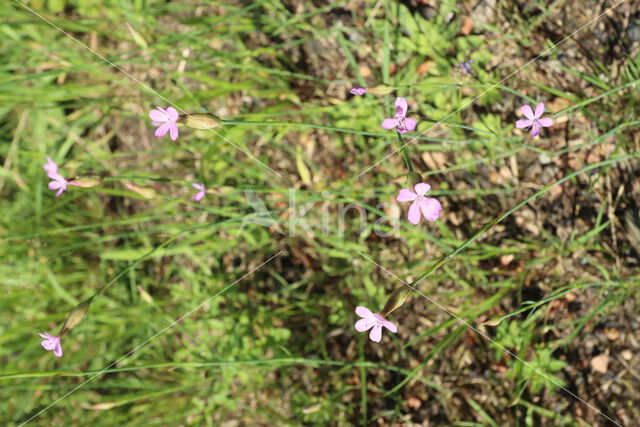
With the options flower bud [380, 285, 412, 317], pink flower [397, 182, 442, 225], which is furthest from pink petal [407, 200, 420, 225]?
flower bud [380, 285, 412, 317]

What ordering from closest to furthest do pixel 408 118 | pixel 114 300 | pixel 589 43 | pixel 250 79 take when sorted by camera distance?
pixel 408 118 < pixel 589 43 < pixel 250 79 < pixel 114 300

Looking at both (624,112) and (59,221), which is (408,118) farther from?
(59,221)

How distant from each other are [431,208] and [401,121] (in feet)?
0.81

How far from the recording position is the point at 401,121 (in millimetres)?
1136

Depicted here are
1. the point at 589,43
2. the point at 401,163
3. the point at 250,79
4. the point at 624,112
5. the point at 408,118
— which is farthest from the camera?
the point at 250,79

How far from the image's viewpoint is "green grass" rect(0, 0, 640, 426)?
1607mm

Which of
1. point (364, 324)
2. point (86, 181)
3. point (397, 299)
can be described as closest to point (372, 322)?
point (364, 324)

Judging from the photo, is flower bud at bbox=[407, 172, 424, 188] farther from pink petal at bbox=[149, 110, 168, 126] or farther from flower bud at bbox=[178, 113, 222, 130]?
pink petal at bbox=[149, 110, 168, 126]

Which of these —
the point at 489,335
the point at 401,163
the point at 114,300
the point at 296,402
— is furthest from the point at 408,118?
the point at 114,300

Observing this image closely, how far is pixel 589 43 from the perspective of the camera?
1660mm

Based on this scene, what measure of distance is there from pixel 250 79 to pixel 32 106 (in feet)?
3.23

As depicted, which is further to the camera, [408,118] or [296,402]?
[296,402]

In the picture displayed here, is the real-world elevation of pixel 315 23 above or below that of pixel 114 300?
above

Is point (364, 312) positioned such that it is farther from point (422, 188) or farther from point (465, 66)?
point (465, 66)
